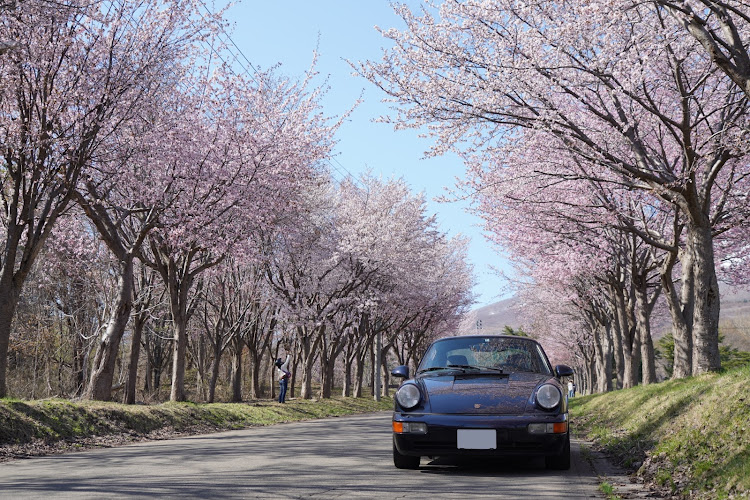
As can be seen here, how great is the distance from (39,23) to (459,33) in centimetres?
697

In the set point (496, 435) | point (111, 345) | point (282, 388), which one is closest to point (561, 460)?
point (496, 435)

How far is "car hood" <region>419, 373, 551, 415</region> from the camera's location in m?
7.19

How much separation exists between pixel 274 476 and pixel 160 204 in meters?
10.8

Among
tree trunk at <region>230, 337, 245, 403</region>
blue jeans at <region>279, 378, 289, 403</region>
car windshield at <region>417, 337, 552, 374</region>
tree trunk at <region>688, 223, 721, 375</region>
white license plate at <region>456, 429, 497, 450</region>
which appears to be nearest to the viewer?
white license plate at <region>456, 429, 497, 450</region>

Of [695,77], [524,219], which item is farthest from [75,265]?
[695,77]

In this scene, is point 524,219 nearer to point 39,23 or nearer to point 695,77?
point 695,77

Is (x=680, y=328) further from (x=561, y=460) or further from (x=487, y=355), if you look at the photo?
(x=561, y=460)

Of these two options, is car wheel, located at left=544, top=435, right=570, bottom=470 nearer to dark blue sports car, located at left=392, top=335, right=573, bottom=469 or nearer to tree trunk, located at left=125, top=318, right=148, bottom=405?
dark blue sports car, located at left=392, top=335, right=573, bottom=469

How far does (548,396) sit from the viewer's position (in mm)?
7316

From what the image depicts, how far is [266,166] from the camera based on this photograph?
18.0m

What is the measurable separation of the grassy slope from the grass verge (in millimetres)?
7559

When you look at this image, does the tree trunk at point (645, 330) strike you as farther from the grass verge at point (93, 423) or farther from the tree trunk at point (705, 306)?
the grass verge at point (93, 423)

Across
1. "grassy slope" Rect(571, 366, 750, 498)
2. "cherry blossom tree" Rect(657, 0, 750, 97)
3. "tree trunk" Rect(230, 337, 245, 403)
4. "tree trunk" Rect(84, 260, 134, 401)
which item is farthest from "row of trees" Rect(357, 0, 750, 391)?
"tree trunk" Rect(230, 337, 245, 403)

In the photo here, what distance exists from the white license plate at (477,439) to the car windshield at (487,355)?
128 cm
